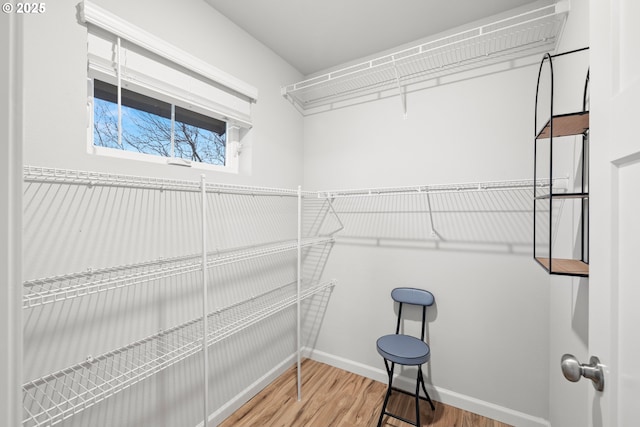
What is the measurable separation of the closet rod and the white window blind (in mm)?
971

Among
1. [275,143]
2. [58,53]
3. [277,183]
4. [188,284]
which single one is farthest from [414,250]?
[58,53]

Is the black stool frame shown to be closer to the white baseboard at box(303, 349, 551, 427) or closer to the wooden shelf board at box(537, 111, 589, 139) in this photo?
the white baseboard at box(303, 349, 551, 427)

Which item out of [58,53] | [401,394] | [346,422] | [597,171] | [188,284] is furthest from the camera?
[401,394]

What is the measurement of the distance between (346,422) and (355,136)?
209 cm

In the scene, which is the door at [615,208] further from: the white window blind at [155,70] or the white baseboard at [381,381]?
the white window blind at [155,70]

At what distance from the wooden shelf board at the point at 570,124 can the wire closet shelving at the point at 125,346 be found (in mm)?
1479

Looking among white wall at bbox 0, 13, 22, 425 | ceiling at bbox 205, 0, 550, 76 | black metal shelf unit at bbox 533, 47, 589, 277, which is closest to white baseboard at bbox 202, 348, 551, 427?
black metal shelf unit at bbox 533, 47, 589, 277

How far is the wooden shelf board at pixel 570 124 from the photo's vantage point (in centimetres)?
88

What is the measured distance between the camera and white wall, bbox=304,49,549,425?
174 centimetres

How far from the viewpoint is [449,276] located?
1.97 meters

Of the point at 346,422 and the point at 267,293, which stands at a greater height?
the point at 267,293

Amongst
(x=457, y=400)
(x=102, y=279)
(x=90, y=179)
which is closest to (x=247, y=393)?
(x=102, y=279)

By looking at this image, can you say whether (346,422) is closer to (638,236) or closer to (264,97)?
(638,236)

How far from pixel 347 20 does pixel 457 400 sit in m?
2.72
